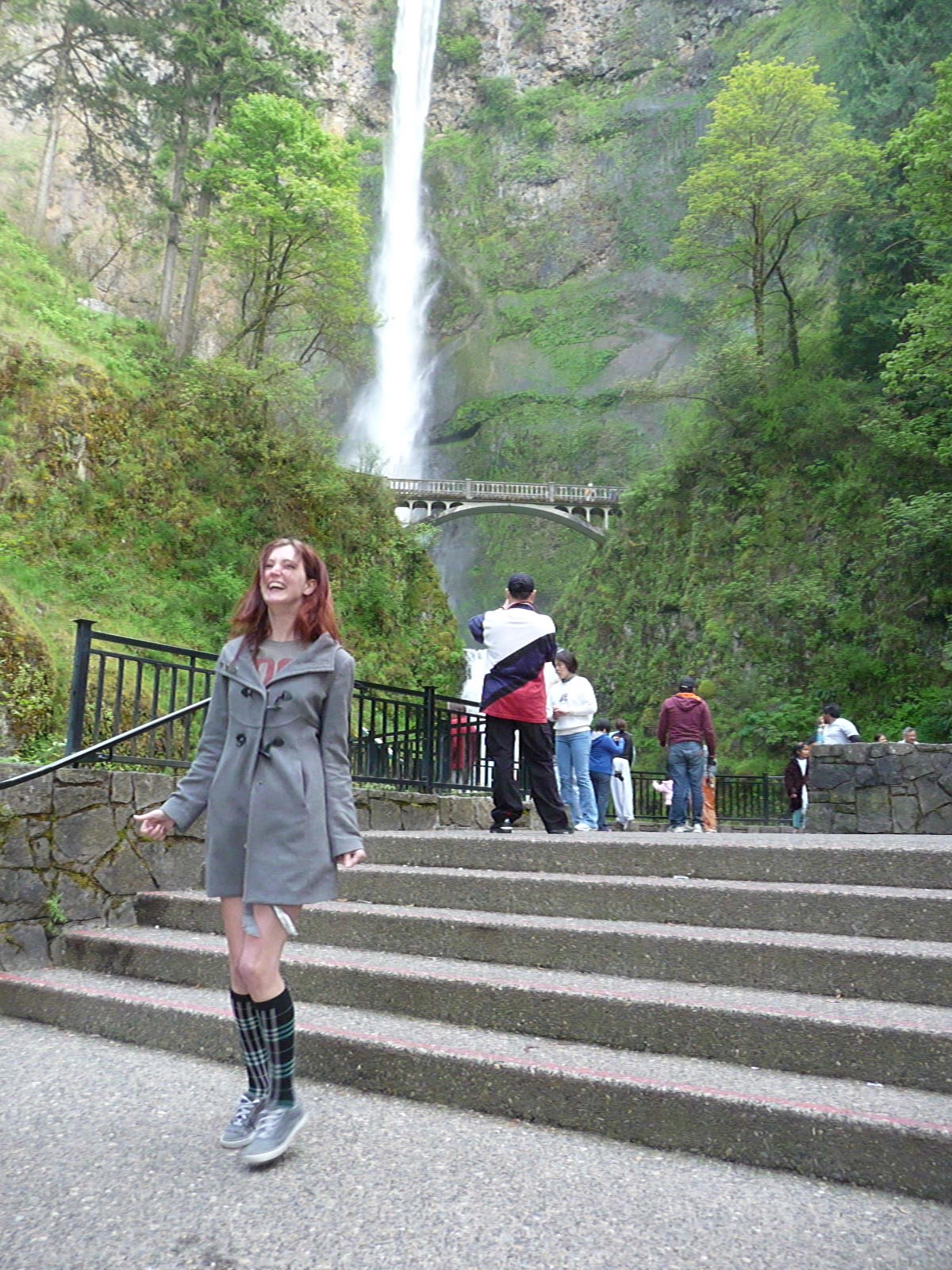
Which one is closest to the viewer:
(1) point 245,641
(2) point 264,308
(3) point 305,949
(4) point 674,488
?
(1) point 245,641

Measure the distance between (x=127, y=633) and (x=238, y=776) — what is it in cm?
1331

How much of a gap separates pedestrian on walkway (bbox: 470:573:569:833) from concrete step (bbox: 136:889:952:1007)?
156 cm

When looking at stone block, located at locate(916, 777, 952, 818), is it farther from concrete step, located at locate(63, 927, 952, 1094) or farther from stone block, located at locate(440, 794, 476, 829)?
concrete step, located at locate(63, 927, 952, 1094)

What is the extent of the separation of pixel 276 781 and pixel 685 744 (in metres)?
7.99

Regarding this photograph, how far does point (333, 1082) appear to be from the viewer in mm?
3646

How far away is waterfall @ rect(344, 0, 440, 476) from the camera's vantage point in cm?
4903

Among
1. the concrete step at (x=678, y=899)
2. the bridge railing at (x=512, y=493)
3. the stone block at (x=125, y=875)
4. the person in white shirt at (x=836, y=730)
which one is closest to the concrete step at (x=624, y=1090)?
the concrete step at (x=678, y=899)

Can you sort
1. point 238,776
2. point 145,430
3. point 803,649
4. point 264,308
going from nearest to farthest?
point 238,776
point 145,430
point 264,308
point 803,649

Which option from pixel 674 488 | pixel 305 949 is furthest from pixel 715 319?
pixel 305 949

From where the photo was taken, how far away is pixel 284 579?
10.2ft

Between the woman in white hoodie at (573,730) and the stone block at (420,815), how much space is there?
4.02 feet

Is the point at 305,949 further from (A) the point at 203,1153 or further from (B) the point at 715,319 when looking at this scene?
(B) the point at 715,319

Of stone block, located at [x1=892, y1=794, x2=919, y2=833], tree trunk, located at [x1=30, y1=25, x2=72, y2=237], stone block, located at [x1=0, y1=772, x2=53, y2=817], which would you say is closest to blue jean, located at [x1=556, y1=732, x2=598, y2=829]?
stone block, located at [x1=892, y1=794, x2=919, y2=833]

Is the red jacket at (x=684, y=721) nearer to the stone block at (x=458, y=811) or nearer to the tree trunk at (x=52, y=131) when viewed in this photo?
the stone block at (x=458, y=811)
